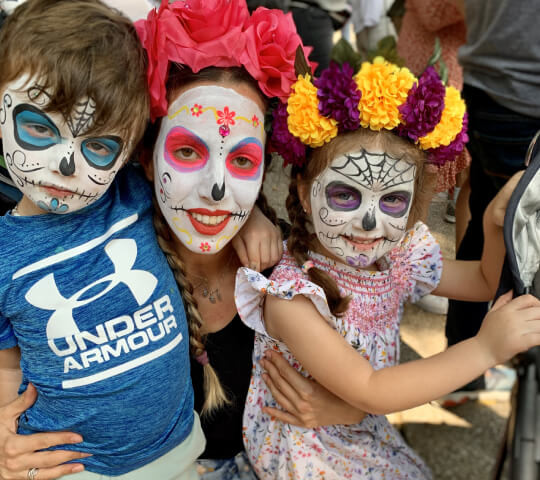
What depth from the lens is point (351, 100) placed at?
131cm

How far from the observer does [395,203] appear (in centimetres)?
141

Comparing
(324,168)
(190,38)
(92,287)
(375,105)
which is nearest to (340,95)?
(375,105)

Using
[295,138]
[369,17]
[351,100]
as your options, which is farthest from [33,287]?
[369,17]

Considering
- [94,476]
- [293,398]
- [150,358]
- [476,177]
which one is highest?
[476,177]

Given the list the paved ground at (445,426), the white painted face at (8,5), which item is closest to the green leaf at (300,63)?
the white painted face at (8,5)

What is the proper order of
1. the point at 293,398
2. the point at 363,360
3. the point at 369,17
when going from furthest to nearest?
the point at 369,17 → the point at 293,398 → the point at 363,360

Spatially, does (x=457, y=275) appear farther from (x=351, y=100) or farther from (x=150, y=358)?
(x=150, y=358)

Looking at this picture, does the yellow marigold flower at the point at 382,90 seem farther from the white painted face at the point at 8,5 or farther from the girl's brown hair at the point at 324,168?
the white painted face at the point at 8,5

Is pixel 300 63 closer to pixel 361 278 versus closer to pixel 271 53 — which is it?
pixel 271 53

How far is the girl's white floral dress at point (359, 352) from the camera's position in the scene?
60.9 inches

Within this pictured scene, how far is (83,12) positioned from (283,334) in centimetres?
94

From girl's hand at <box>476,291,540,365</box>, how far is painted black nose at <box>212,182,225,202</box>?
2.40 feet

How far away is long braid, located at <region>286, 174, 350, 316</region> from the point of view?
150 cm

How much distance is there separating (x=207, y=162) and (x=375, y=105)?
45 centimetres
